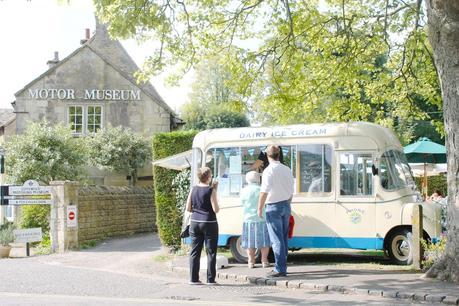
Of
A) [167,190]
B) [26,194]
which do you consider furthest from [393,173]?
[26,194]

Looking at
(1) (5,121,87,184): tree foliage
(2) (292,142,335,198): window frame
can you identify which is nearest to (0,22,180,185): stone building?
(1) (5,121,87,184): tree foliage

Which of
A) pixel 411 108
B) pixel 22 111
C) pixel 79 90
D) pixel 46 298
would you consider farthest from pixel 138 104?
pixel 46 298

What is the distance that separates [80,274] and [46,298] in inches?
122

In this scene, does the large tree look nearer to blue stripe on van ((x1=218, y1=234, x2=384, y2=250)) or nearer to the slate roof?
blue stripe on van ((x1=218, y1=234, x2=384, y2=250))

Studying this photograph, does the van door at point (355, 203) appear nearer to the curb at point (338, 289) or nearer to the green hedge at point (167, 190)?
the curb at point (338, 289)

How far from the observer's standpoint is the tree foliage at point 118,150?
33594 mm

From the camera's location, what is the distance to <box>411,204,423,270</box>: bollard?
1157cm

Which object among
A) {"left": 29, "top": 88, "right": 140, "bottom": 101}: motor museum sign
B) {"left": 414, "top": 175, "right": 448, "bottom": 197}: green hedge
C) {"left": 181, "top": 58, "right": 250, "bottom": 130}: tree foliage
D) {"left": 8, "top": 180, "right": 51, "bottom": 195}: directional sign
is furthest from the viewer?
{"left": 181, "top": 58, "right": 250, "bottom": 130}: tree foliage

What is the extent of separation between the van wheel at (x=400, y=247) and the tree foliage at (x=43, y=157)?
17427 mm

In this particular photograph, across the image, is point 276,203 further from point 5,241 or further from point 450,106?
point 5,241

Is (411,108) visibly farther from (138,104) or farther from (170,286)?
(138,104)

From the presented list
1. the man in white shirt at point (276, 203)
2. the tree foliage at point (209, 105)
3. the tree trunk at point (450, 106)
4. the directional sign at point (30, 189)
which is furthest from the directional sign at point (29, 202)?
the tree foliage at point (209, 105)

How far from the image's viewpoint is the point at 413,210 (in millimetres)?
11664

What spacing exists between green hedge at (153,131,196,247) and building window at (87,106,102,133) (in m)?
19.7
